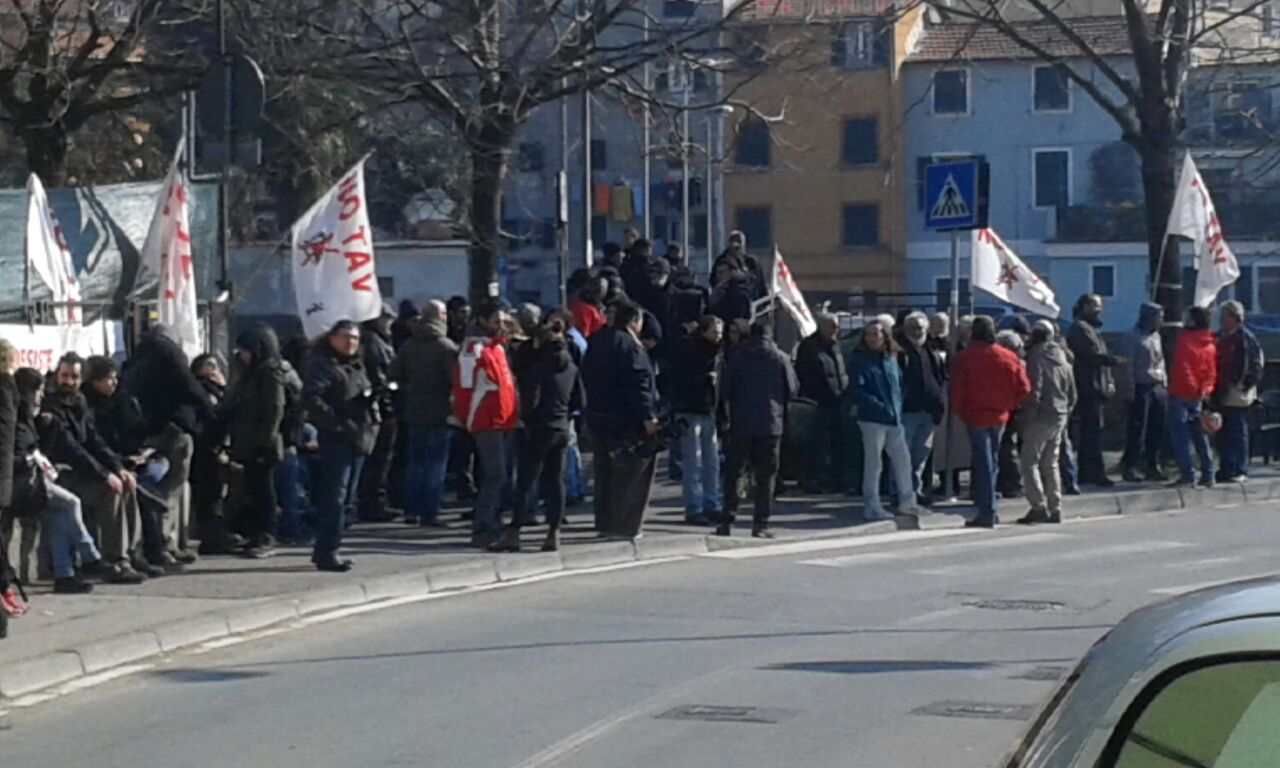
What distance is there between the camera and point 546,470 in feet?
52.4

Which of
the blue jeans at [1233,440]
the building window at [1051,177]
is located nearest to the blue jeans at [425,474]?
the blue jeans at [1233,440]

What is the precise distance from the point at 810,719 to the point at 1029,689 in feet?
4.65

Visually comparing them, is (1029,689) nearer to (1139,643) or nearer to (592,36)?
(1139,643)

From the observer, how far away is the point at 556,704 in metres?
10.0

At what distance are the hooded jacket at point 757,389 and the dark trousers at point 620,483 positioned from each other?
0.89 metres

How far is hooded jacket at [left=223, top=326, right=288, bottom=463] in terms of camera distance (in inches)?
600

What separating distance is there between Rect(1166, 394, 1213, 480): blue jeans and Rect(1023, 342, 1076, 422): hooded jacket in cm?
252

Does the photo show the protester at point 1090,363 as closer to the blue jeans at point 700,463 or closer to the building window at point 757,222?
the blue jeans at point 700,463

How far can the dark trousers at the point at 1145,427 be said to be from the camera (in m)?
21.7

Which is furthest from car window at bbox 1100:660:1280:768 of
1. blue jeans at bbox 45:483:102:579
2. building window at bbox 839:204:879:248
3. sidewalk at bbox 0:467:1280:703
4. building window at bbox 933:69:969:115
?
building window at bbox 839:204:879:248

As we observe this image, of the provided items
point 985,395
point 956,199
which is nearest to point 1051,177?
point 956,199

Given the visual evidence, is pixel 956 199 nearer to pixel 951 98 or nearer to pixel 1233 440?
pixel 1233 440

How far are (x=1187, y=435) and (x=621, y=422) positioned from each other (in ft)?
24.8

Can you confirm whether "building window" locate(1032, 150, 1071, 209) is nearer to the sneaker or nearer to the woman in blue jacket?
the woman in blue jacket
